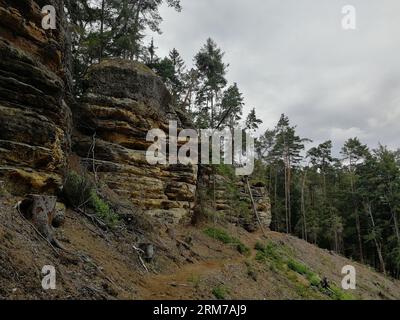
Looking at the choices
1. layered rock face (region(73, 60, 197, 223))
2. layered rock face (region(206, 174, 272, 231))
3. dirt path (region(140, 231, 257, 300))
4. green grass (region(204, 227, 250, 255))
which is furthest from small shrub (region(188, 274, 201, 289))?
layered rock face (region(206, 174, 272, 231))

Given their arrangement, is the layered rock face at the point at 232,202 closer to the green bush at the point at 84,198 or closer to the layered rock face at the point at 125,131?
the layered rock face at the point at 125,131

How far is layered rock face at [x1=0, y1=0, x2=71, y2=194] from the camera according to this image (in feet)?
25.4

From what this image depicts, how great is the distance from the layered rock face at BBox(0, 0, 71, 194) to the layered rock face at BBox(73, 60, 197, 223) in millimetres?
5109

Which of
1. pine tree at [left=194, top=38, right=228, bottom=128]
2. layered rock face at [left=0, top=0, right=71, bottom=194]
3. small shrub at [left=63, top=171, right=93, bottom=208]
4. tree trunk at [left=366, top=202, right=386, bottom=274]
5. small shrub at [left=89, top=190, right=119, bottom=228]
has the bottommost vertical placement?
tree trunk at [left=366, top=202, right=386, bottom=274]

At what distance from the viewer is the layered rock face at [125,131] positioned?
1496 centimetres

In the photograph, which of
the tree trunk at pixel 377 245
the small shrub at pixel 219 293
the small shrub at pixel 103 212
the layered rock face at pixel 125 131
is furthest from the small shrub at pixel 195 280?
the tree trunk at pixel 377 245

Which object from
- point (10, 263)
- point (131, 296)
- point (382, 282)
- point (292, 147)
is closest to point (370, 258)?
point (382, 282)

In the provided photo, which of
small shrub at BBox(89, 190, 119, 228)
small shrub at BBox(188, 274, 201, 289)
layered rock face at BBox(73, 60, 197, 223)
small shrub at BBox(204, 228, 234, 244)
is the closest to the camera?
small shrub at BBox(188, 274, 201, 289)

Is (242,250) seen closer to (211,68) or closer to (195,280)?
(195,280)

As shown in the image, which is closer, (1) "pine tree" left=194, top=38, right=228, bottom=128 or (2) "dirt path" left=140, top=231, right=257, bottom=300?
(2) "dirt path" left=140, top=231, right=257, bottom=300

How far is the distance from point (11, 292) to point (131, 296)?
301 centimetres

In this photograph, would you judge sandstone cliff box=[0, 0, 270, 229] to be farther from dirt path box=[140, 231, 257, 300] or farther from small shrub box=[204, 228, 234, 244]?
dirt path box=[140, 231, 257, 300]

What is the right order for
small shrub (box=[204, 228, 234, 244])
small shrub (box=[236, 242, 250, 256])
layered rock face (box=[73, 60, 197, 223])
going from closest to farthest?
layered rock face (box=[73, 60, 197, 223]) → small shrub (box=[236, 242, 250, 256]) → small shrub (box=[204, 228, 234, 244])

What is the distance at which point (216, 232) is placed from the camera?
19.8 metres
